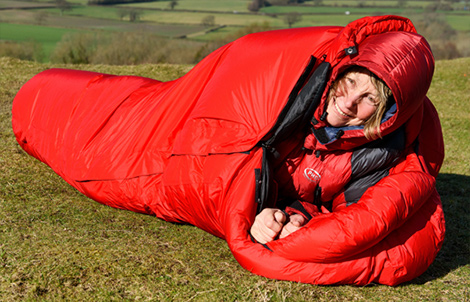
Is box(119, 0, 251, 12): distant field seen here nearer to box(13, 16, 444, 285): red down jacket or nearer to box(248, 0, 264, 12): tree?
box(248, 0, 264, 12): tree

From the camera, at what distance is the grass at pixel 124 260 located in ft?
8.25

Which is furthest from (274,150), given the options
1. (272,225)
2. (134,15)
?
(134,15)

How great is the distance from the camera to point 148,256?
9.36ft

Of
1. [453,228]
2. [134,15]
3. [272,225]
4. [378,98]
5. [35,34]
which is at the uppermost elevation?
[378,98]

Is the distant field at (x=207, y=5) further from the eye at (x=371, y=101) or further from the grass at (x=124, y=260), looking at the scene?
the eye at (x=371, y=101)

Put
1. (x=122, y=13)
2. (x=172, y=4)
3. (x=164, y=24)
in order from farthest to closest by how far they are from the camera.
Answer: (x=172, y=4)
(x=122, y=13)
(x=164, y=24)

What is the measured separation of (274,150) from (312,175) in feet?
1.16

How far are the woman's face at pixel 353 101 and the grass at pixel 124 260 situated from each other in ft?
3.39

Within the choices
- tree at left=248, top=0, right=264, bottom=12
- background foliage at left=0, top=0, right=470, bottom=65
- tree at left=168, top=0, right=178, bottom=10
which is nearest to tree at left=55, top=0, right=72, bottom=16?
background foliage at left=0, top=0, right=470, bottom=65

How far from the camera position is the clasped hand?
2.88m

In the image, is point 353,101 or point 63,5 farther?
point 63,5

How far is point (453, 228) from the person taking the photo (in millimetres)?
3896

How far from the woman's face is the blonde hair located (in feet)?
0.05

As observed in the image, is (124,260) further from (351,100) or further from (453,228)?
(453,228)
